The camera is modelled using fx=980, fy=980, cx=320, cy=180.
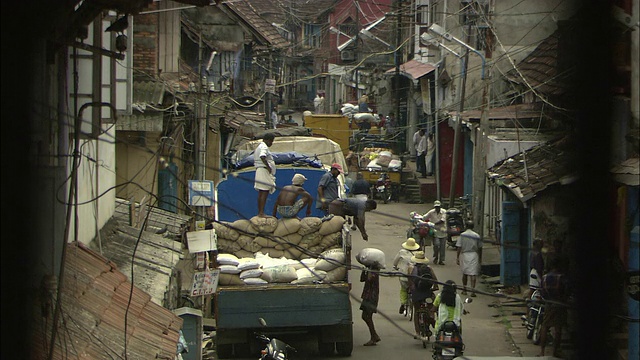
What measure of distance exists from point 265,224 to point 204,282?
1.92 meters

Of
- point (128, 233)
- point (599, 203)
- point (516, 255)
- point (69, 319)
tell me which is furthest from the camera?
point (516, 255)

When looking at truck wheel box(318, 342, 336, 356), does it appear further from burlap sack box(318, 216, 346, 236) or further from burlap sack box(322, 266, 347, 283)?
burlap sack box(318, 216, 346, 236)

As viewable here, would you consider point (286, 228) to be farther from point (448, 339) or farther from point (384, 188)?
point (384, 188)

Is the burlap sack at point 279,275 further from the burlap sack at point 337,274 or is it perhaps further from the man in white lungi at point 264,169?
the man in white lungi at point 264,169

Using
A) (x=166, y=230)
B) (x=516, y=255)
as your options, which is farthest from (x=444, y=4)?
(x=166, y=230)

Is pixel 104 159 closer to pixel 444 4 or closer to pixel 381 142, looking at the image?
pixel 444 4

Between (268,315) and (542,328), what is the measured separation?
408 centimetres

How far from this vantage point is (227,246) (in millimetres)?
14289

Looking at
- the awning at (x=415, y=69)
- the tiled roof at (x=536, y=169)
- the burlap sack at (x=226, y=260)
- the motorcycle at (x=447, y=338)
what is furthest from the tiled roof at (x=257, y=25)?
the motorcycle at (x=447, y=338)

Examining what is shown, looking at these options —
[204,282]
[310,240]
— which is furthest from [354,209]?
[204,282]

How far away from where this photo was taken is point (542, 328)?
46.6ft

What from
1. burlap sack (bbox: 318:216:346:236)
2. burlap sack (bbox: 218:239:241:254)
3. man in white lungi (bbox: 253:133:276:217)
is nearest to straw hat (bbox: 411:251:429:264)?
burlap sack (bbox: 318:216:346:236)

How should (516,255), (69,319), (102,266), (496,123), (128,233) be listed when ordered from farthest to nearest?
(496,123) → (516,255) → (128,233) → (102,266) → (69,319)

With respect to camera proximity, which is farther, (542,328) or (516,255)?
(516,255)
